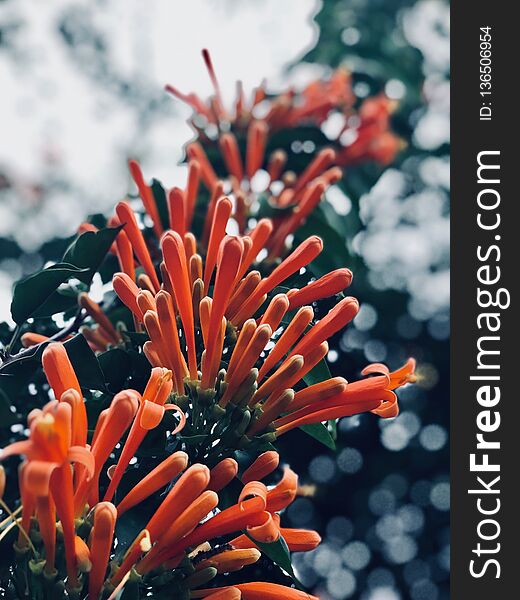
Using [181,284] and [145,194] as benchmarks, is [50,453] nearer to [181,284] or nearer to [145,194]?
[181,284]

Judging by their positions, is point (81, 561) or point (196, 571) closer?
point (81, 561)

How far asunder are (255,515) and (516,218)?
5.55 ft

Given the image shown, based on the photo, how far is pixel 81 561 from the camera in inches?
47.6

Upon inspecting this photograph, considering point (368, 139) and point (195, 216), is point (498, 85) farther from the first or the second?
point (195, 216)

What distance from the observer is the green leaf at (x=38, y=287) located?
1571mm

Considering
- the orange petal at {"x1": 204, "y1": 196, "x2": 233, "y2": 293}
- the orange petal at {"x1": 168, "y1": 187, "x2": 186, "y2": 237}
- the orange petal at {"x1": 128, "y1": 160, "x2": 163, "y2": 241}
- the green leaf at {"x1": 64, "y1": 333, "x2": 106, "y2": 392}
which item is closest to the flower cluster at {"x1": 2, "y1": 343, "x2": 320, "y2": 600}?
the green leaf at {"x1": 64, "y1": 333, "x2": 106, "y2": 392}

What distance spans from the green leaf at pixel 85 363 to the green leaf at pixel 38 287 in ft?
0.46

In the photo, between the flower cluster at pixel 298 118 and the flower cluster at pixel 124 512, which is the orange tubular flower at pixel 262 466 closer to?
the flower cluster at pixel 124 512

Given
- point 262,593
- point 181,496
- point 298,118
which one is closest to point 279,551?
point 262,593

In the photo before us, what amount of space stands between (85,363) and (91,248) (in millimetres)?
270

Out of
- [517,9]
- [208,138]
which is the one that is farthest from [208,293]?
[517,9]

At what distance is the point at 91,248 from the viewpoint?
166cm

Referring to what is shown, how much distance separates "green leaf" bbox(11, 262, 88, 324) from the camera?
157cm

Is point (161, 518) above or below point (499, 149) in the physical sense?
below
